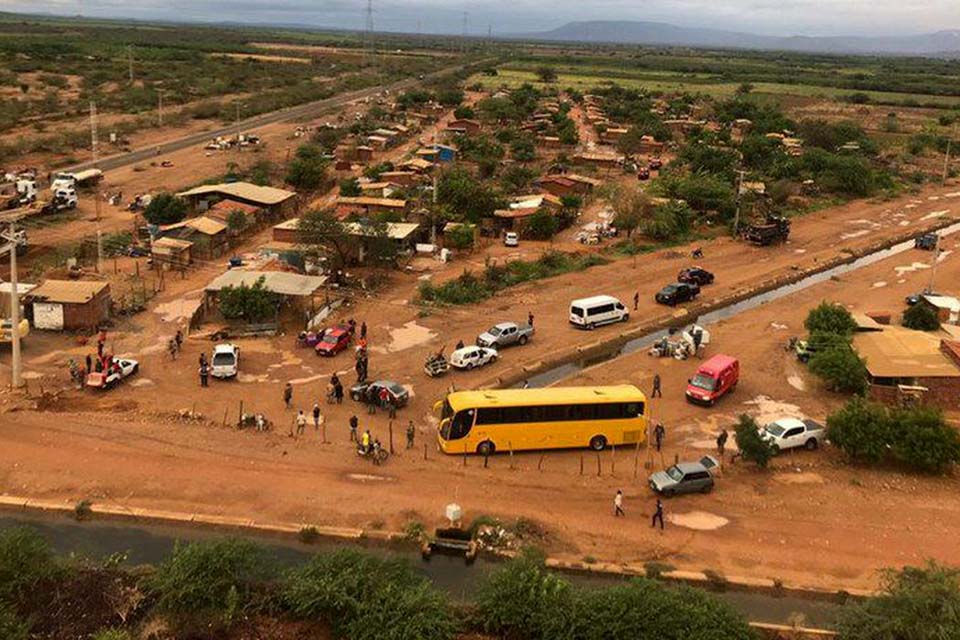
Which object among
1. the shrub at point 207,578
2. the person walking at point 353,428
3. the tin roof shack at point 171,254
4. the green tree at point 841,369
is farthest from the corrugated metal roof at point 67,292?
the green tree at point 841,369

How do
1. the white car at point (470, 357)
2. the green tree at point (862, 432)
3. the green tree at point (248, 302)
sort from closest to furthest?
the green tree at point (862, 432) < the white car at point (470, 357) < the green tree at point (248, 302)

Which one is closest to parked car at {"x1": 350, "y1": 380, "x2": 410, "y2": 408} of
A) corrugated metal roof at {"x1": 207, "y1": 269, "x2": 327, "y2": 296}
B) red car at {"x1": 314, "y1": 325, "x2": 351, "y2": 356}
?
red car at {"x1": 314, "y1": 325, "x2": 351, "y2": 356}

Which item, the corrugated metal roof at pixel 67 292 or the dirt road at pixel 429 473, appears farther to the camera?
the corrugated metal roof at pixel 67 292

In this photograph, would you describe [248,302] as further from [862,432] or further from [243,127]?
[243,127]

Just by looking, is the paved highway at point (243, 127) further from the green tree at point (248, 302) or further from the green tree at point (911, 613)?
the green tree at point (911, 613)

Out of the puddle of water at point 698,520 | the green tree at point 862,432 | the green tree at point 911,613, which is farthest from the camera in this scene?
the green tree at point 862,432

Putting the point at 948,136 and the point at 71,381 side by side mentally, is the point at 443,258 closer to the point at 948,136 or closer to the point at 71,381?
the point at 71,381
